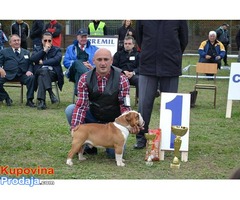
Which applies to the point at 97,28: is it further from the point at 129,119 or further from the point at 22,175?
the point at 22,175

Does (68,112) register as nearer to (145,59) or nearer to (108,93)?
(108,93)

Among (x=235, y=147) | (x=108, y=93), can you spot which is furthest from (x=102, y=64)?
(x=235, y=147)

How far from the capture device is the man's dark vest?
516 cm

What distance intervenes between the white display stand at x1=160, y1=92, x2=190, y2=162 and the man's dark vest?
50 cm

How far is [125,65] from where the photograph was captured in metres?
8.66

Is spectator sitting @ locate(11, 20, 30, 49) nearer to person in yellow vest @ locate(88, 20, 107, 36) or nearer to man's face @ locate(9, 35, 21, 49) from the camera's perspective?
person in yellow vest @ locate(88, 20, 107, 36)

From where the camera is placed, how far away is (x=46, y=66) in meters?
8.94

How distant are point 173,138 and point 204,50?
8955 mm

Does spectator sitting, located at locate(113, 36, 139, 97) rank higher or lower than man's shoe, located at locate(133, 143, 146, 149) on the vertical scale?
higher

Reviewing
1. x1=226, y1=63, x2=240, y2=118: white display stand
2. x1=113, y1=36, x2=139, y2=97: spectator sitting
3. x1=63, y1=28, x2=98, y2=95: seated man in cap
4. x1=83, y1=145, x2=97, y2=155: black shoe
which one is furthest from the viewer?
x1=113, y1=36, x2=139, y2=97: spectator sitting

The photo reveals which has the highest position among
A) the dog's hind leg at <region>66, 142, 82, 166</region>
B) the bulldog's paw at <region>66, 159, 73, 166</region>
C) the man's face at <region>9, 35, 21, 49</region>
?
the man's face at <region>9, 35, 21, 49</region>

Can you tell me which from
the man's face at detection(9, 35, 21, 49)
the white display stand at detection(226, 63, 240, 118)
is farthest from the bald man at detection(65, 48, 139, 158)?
the man's face at detection(9, 35, 21, 49)

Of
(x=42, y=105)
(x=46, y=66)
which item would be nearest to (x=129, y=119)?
(x=42, y=105)

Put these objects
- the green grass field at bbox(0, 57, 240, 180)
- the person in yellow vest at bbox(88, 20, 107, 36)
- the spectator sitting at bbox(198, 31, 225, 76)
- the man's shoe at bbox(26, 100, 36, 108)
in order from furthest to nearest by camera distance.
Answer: the spectator sitting at bbox(198, 31, 225, 76) < the person in yellow vest at bbox(88, 20, 107, 36) < the man's shoe at bbox(26, 100, 36, 108) < the green grass field at bbox(0, 57, 240, 180)
